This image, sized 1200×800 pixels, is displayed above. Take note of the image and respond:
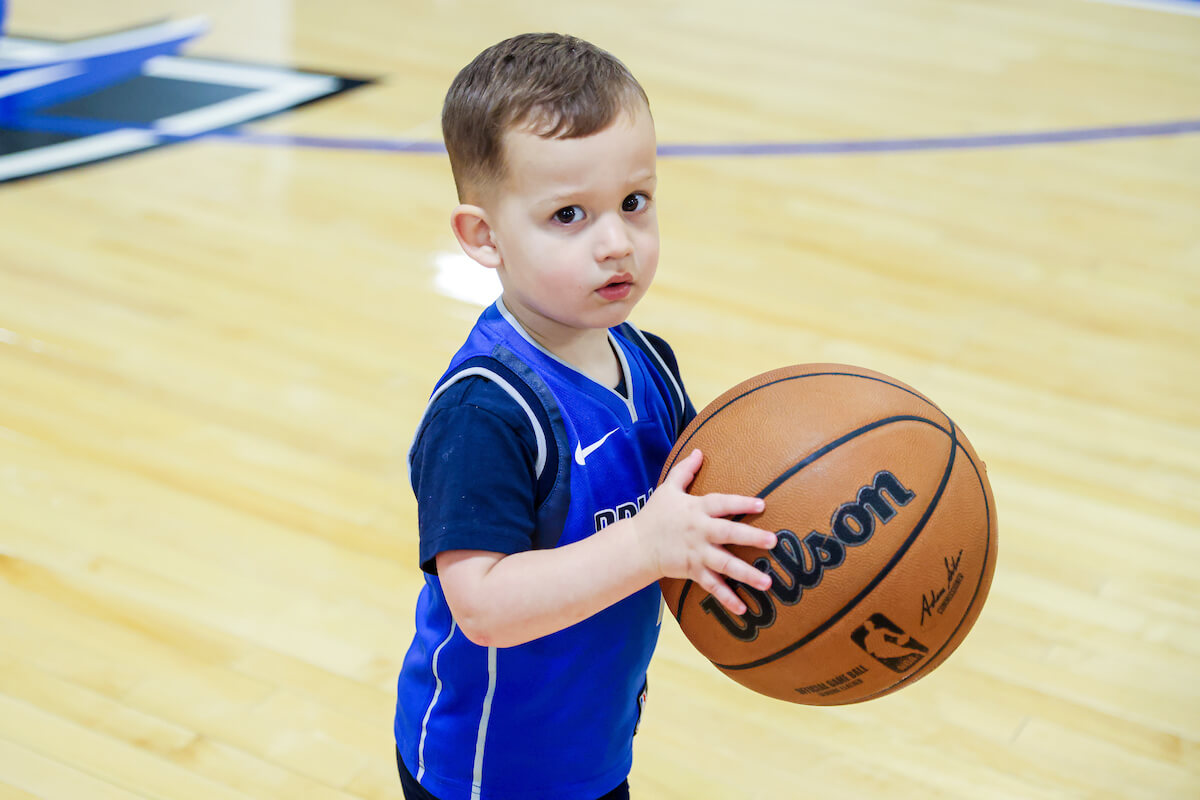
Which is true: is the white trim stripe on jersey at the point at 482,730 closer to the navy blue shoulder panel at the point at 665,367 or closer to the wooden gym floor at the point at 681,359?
the navy blue shoulder panel at the point at 665,367

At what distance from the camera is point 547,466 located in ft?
3.83

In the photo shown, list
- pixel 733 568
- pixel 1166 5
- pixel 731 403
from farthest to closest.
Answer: pixel 1166 5 → pixel 731 403 → pixel 733 568

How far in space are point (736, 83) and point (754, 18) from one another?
1011 millimetres

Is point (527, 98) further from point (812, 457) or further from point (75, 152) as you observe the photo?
point (75, 152)

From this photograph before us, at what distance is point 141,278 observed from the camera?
133 inches

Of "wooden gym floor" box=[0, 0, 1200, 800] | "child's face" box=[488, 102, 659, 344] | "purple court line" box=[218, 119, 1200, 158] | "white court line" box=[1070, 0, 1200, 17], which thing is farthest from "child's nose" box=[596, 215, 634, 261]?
"white court line" box=[1070, 0, 1200, 17]

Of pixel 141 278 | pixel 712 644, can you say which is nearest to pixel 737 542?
pixel 712 644

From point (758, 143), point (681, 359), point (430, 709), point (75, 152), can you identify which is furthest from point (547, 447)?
point (758, 143)

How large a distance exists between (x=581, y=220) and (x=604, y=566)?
310mm

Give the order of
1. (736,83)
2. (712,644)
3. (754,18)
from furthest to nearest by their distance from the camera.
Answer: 1. (754,18)
2. (736,83)
3. (712,644)

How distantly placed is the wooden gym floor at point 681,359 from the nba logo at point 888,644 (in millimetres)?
793

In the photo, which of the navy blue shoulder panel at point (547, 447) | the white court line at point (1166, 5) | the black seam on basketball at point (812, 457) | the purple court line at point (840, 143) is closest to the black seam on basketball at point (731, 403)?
the black seam on basketball at point (812, 457)

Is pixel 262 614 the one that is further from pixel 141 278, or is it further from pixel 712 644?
pixel 141 278

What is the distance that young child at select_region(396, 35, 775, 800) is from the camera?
3.61 feet
